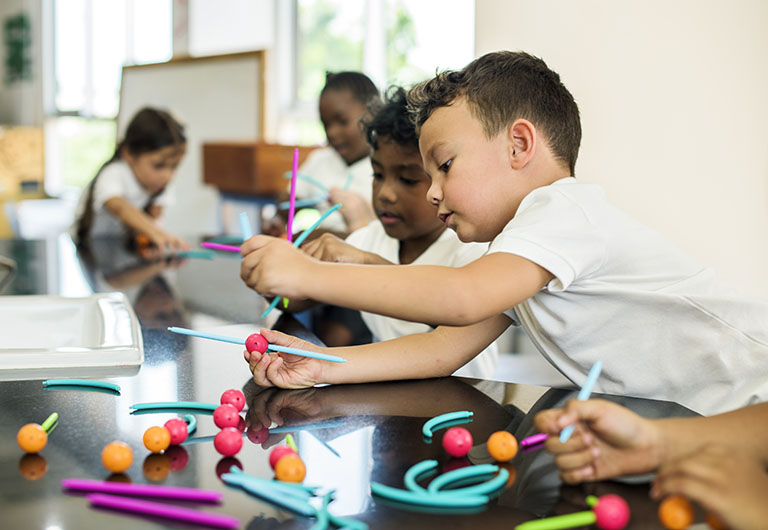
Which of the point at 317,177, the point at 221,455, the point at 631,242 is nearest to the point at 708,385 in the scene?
the point at 631,242

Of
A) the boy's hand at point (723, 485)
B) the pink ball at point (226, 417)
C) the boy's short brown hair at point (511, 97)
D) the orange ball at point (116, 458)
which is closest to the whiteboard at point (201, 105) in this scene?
the boy's short brown hair at point (511, 97)

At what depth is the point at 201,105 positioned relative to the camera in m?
5.04

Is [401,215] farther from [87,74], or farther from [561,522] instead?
[87,74]

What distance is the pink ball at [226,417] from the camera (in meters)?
0.72

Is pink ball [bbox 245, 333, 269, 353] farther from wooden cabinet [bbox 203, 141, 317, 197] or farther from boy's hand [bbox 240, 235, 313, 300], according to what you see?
wooden cabinet [bbox 203, 141, 317, 197]

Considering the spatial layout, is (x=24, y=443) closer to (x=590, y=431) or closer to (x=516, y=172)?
(x=590, y=431)

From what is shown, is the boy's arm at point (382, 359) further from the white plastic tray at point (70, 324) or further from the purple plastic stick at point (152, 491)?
the purple plastic stick at point (152, 491)

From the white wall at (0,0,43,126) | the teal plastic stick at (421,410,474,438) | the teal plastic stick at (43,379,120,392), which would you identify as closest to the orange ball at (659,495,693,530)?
the teal plastic stick at (421,410,474,438)

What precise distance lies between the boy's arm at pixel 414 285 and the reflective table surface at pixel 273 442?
103 mm

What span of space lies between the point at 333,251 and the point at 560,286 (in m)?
0.50

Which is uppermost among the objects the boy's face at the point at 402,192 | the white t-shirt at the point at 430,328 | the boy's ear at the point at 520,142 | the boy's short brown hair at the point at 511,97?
the boy's short brown hair at the point at 511,97

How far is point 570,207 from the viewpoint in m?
0.87

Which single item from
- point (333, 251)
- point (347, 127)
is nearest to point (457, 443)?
point (333, 251)

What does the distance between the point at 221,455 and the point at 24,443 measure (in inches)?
6.2
